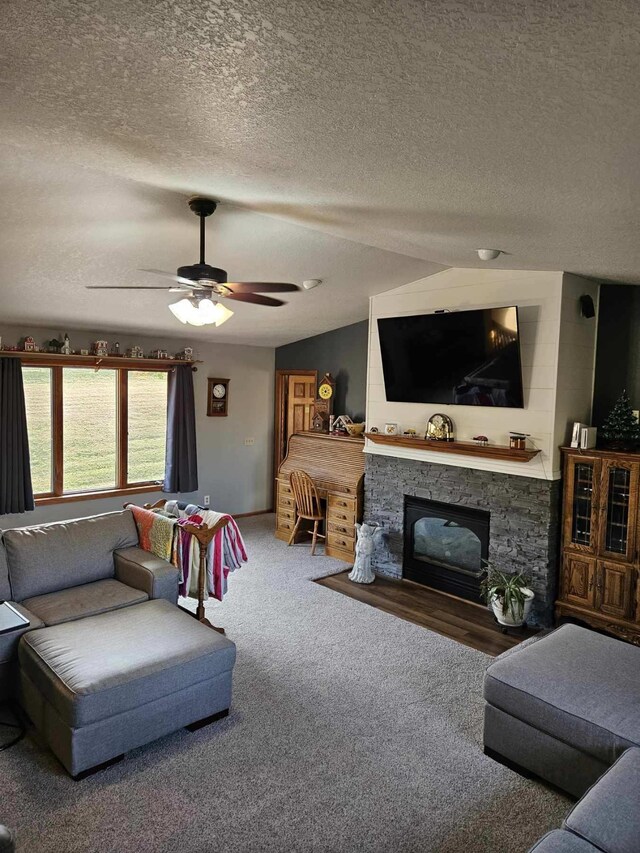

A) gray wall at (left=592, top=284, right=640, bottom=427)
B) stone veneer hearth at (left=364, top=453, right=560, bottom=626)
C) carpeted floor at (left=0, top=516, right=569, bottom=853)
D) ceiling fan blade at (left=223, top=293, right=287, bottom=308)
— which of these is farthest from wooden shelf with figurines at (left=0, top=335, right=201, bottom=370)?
gray wall at (left=592, top=284, right=640, bottom=427)

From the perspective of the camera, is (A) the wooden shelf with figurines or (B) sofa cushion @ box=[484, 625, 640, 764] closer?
(B) sofa cushion @ box=[484, 625, 640, 764]

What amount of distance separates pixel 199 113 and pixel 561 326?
3.29 meters

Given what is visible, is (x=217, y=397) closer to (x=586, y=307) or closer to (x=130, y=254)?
(x=130, y=254)

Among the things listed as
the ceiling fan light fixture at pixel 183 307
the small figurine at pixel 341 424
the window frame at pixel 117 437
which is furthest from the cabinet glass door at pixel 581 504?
the window frame at pixel 117 437

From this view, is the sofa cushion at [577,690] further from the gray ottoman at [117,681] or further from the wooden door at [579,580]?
the gray ottoman at [117,681]

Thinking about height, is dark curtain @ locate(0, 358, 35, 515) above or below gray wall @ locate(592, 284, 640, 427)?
below

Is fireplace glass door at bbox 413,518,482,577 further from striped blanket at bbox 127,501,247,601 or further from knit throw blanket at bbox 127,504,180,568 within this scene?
knit throw blanket at bbox 127,504,180,568

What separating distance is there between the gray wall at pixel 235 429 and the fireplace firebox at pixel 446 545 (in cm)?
291

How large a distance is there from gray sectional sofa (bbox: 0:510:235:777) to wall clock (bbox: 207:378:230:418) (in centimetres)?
332

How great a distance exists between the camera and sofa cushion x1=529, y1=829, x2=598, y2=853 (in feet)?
5.92

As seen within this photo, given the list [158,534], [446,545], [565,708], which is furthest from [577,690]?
[158,534]

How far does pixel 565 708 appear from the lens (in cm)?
258

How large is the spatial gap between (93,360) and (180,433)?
1290mm

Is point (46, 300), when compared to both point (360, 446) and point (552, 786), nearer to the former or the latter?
point (360, 446)
